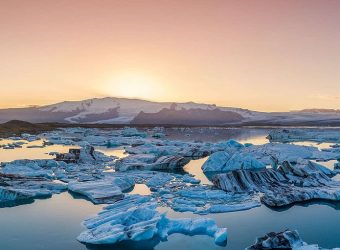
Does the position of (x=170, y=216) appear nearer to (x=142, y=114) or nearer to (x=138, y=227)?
(x=138, y=227)

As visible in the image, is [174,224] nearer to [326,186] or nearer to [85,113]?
[326,186]

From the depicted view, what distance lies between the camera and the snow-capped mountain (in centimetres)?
14288

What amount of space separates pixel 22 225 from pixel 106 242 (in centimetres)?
316

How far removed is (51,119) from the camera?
158 metres

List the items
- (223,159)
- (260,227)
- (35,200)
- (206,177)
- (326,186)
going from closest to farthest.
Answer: (260,227)
(35,200)
(326,186)
(206,177)
(223,159)

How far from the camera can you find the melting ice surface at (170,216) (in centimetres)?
810

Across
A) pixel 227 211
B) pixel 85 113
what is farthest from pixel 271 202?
pixel 85 113

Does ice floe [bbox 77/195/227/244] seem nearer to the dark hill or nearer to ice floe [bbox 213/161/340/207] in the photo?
ice floe [bbox 213/161/340/207]

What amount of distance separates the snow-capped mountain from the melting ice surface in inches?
4831

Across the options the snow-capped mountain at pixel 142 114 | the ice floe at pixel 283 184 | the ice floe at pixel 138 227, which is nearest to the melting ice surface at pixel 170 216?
the ice floe at pixel 138 227

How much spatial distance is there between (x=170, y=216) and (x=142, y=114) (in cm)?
13717

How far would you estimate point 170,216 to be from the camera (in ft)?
33.6

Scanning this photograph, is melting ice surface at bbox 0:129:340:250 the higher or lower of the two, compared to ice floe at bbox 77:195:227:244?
lower

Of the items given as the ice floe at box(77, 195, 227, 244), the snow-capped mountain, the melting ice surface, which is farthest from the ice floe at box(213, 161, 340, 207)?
the snow-capped mountain
